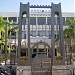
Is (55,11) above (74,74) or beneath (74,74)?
above

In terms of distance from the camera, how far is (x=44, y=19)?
57438 mm

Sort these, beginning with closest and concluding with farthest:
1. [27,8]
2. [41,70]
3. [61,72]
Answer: [61,72] < [41,70] < [27,8]

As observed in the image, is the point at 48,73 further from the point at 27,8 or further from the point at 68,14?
the point at 68,14

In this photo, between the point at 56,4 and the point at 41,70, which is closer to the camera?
the point at 41,70

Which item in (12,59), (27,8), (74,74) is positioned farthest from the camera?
(12,59)

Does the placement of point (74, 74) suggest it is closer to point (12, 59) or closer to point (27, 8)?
point (27, 8)

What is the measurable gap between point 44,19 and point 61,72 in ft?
133

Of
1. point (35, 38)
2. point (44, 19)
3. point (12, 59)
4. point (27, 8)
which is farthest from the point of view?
point (44, 19)

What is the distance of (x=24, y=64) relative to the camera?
65.7ft

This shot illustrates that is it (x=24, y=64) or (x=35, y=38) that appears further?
(x=35, y=38)

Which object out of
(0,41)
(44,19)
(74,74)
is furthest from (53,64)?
(44,19)

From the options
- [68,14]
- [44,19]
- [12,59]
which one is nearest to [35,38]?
[44,19]

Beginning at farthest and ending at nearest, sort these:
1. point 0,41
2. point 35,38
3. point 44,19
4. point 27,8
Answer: point 44,19, point 35,38, point 0,41, point 27,8

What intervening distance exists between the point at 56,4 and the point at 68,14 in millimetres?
39890
